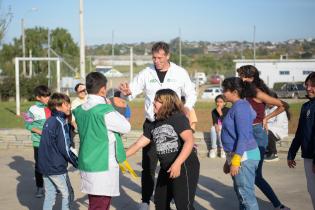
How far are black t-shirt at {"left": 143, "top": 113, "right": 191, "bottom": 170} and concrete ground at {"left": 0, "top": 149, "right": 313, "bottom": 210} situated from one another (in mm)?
2051

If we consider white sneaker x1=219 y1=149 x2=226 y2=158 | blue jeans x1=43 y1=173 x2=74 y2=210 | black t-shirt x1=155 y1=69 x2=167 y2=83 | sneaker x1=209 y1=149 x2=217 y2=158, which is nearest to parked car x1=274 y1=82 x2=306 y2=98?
white sneaker x1=219 y1=149 x2=226 y2=158

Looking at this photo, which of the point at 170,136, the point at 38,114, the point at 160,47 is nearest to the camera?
the point at 170,136

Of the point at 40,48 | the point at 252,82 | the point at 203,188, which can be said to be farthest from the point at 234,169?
the point at 40,48

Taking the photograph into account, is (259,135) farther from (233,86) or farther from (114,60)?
(114,60)

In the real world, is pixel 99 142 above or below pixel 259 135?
above

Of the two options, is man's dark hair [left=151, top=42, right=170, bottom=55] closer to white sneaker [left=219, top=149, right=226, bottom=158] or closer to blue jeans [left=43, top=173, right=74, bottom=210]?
blue jeans [left=43, top=173, right=74, bottom=210]

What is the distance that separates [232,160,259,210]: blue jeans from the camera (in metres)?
4.84

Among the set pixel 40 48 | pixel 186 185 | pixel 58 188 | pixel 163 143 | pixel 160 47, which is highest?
pixel 40 48

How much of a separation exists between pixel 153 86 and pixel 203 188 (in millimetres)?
2334

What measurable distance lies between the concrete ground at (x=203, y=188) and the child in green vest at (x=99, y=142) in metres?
2.09

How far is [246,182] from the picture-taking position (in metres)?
4.87

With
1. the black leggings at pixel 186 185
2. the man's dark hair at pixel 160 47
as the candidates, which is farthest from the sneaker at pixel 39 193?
the black leggings at pixel 186 185

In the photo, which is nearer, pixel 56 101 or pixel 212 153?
pixel 56 101

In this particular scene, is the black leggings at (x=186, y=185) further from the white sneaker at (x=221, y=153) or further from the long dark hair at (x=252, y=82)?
the white sneaker at (x=221, y=153)
